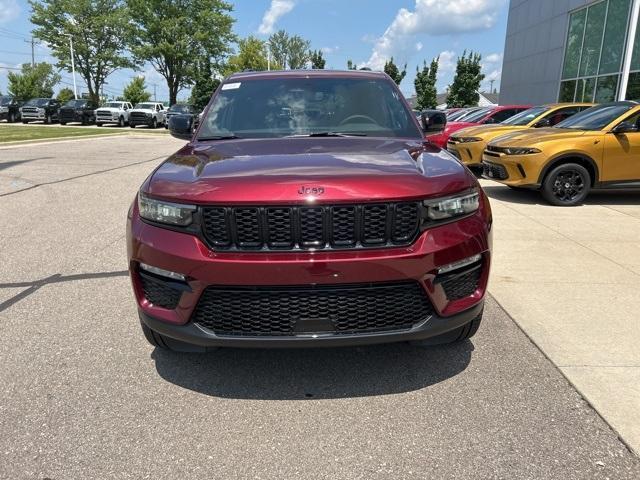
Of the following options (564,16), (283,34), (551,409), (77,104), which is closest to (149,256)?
(551,409)

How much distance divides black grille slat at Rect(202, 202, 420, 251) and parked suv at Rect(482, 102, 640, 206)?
21.6ft

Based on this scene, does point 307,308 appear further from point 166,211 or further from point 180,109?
point 180,109

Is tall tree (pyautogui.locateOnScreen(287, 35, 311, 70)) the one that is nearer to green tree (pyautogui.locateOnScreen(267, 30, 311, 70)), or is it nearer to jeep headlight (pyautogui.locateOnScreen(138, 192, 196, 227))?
green tree (pyautogui.locateOnScreen(267, 30, 311, 70))

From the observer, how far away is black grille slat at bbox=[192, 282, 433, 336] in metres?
2.46

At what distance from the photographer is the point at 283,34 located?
310 ft

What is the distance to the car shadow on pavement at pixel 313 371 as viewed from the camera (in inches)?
113

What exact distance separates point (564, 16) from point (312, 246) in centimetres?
2607

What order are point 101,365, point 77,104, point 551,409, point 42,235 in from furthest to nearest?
point 77,104 < point 42,235 < point 101,365 < point 551,409

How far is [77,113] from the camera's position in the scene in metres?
36.7

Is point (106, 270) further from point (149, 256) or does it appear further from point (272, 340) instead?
point (272, 340)

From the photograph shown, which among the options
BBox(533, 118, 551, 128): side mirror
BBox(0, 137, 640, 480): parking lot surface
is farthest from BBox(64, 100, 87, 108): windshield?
BBox(0, 137, 640, 480): parking lot surface

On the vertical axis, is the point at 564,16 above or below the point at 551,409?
above

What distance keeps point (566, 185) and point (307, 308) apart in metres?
7.21

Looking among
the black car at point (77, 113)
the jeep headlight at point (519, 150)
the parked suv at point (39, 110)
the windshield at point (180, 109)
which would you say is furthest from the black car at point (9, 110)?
the jeep headlight at point (519, 150)
